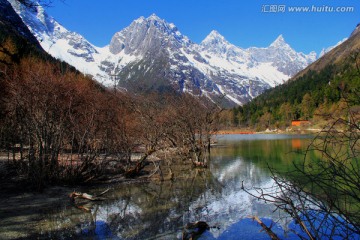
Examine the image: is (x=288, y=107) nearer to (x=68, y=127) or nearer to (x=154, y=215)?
(x=68, y=127)

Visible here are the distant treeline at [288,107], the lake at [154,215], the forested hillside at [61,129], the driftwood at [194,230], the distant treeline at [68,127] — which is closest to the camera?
the driftwood at [194,230]

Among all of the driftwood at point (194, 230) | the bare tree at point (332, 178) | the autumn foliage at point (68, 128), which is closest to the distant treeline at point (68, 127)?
the autumn foliage at point (68, 128)

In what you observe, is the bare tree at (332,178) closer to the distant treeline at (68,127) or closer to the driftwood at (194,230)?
the driftwood at (194,230)

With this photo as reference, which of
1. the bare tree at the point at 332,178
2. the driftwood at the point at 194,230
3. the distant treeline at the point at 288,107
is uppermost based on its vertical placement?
the distant treeline at the point at 288,107

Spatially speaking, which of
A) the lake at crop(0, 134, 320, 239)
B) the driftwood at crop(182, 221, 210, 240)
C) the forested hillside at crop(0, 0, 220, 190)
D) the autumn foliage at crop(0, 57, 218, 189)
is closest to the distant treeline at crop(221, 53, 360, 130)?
the autumn foliage at crop(0, 57, 218, 189)

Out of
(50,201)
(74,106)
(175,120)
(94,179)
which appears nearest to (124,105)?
(175,120)

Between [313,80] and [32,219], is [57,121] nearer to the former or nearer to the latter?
[32,219]

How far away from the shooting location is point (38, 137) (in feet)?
58.2

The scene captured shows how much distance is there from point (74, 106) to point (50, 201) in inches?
368

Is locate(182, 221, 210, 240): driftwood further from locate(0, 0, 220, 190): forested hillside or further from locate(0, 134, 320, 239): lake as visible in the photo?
locate(0, 0, 220, 190): forested hillside

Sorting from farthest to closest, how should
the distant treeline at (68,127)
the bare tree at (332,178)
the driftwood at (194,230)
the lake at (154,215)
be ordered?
the distant treeline at (68,127) < the lake at (154,215) < the driftwood at (194,230) < the bare tree at (332,178)

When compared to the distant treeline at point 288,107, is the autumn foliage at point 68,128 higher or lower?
lower

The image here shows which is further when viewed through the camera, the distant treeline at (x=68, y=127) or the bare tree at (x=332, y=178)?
the distant treeline at (x=68, y=127)

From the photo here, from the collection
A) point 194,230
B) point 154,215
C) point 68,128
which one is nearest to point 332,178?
point 194,230
